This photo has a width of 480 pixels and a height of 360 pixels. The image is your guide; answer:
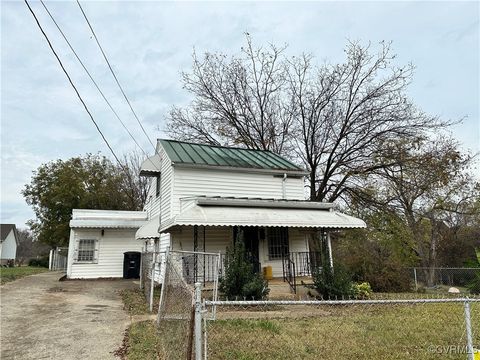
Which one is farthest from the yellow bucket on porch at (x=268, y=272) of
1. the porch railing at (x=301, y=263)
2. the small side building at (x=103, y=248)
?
the small side building at (x=103, y=248)

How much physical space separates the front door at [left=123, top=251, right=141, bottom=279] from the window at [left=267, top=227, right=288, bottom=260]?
31.4 feet

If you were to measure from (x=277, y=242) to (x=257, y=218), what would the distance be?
3.03 metres

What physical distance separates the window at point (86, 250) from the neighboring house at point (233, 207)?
517 cm

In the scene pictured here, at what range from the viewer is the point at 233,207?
539 inches

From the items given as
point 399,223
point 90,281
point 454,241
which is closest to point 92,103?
point 90,281

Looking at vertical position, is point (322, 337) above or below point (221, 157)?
below

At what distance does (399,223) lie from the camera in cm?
2138

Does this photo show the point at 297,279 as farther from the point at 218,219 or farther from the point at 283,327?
the point at 283,327

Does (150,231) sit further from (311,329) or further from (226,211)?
(311,329)

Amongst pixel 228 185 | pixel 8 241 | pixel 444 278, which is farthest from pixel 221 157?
pixel 8 241

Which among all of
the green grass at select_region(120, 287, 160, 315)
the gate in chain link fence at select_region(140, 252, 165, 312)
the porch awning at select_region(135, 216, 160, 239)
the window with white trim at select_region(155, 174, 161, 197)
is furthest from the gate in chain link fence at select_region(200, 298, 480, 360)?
the window with white trim at select_region(155, 174, 161, 197)

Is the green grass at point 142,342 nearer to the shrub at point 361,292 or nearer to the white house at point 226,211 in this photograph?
the white house at point 226,211

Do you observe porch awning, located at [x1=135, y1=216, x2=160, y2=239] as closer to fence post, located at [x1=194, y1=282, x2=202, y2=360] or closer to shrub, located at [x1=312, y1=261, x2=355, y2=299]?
shrub, located at [x1=312, y1=261, x2=355, y2=299]

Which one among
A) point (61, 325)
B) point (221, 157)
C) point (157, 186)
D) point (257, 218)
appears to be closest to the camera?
point (61, 325)
